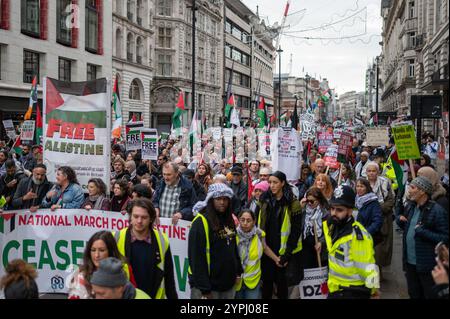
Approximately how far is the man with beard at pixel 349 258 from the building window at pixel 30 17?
96.5ft

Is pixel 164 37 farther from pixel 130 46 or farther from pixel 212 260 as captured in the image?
pixel 212 260

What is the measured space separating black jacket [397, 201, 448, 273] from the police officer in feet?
2.16

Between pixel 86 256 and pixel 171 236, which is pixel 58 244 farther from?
pixel 86 256

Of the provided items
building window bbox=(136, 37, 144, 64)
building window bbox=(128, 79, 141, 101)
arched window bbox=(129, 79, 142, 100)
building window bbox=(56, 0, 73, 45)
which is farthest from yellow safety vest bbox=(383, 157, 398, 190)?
building window bbox=(136, 37, 144, 64)

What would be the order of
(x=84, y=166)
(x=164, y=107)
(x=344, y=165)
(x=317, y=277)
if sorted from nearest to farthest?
(x=317, y=277), (x=84, y=166), (x=344, y=165), (x=164, y=107)

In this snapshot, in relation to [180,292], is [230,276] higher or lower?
higher

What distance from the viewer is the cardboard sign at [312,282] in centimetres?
598

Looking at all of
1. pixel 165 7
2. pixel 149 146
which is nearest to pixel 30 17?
pixel 149 146

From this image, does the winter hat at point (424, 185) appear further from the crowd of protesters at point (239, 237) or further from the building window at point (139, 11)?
the building window at point (139, 11)

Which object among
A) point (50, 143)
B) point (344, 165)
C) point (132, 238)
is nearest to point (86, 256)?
point (132, 238)

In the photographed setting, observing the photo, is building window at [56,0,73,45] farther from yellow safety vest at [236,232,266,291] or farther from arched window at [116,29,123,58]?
yellow safety vest at [236,232,266,291]

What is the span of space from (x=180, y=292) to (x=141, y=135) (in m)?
6.76

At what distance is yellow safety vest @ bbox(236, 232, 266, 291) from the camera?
5.56m
